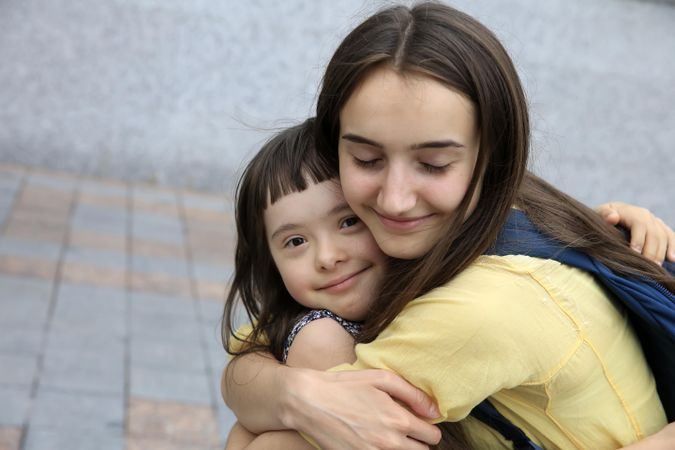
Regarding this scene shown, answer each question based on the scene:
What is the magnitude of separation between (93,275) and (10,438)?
1788 mm

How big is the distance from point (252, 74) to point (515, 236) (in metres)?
5.84

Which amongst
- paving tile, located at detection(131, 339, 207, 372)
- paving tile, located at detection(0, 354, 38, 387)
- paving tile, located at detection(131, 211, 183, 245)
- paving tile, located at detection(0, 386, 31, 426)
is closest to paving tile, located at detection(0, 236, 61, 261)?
paving tile, located at detection(131, 211, 183, 245)

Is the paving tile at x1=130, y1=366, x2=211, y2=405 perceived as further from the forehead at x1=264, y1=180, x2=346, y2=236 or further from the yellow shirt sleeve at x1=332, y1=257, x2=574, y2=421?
the yellow shirt sleeve at x1=332, y1=257, x2=574, y2=421

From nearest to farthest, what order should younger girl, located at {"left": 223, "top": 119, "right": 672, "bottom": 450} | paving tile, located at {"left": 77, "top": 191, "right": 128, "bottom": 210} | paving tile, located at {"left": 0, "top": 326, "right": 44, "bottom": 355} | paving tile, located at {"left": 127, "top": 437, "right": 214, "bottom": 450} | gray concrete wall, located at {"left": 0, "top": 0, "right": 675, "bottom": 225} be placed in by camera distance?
1. younger girl, located at {"left": 223, "top": 119, "right": 672, "bottom": 450}
2. paving tile, located at {"left": 127, "top": 437, "right": 214, "bottom": 450}
3. paving tile, located at {"left": 0, "top": 326, "right": 44, "bottom": 355}
4. paving tile, located at {"left": 77, "top": 191, "right": 128, "bottom": 210}
5. gray concrete wall, located at {"left": 0, "top": 0, "right": 675, "bottom": 225}

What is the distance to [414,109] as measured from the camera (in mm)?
1885

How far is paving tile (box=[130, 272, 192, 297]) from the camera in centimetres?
545

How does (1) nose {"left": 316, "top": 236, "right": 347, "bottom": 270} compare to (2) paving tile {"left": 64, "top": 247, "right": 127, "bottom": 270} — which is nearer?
(1) nose {"left": 316, "top": 236, "right": 347, "bottom": 270}

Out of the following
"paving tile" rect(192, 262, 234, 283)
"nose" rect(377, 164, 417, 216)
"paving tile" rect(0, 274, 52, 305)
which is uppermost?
"nose" rect(377, 164, 417, 216)

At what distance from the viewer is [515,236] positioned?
6.59ft

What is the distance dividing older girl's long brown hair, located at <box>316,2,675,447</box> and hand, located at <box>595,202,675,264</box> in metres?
0.13

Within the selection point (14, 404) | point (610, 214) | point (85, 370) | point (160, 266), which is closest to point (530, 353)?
point (610, 214)

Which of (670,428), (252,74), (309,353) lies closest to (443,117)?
(309,353)

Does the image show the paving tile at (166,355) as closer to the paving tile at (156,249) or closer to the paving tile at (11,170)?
the paving tile at (156,249)

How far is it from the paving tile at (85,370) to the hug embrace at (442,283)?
2.18 metres
